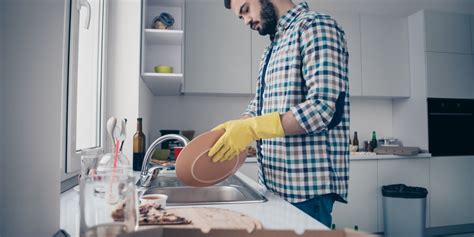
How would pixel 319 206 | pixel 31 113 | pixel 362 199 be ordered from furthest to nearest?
pixel 362 199
pixel 319 206
pixel 31 113

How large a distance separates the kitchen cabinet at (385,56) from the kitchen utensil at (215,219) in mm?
2705

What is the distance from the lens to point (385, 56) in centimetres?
314

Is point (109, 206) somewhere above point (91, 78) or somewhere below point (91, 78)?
below

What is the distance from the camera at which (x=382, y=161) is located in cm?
286

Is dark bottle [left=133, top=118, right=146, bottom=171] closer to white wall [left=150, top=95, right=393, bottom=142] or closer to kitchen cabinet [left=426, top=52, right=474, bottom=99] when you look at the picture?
white wall [left=150, top=95, right=393, bottom=142]

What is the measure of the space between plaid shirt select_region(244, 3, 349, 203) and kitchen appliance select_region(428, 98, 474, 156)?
2330 mm

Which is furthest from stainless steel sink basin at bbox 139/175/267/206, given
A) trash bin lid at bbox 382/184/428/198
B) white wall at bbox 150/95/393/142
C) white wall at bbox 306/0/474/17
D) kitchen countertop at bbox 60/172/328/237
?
white wall at bbox 306/0/474/17

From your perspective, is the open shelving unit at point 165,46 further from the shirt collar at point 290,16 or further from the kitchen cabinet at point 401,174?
the kitchen cabinet at point 401,174

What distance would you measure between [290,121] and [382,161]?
7.20 feet

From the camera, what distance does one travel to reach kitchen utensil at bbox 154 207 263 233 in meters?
0.61

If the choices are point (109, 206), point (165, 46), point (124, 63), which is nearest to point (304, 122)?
point (109, 206)

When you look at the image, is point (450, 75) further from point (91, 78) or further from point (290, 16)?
point (91, 78)

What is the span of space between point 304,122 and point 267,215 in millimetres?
342

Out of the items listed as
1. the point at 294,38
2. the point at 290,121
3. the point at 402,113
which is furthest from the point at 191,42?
the point at 402,113
